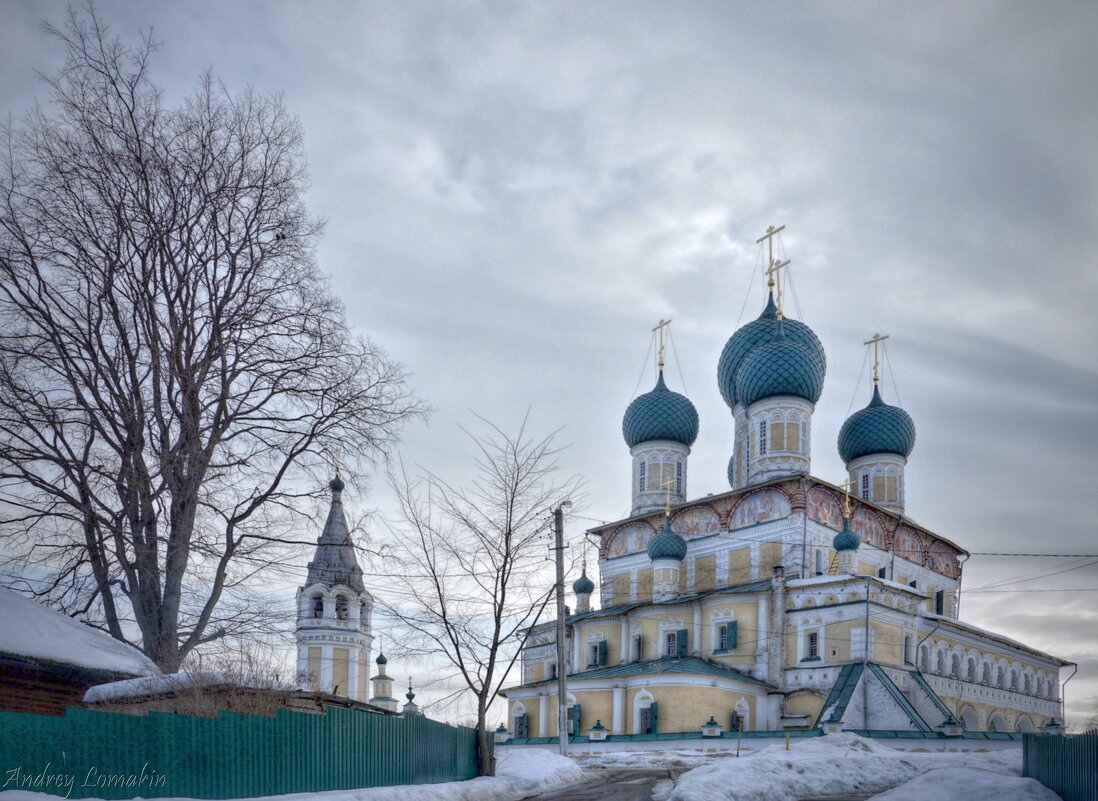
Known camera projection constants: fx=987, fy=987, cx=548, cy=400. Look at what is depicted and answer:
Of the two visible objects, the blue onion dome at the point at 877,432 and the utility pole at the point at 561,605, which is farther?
the blue onion dome at the point at 877,432

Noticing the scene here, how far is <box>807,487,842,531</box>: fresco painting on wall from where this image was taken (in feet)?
117

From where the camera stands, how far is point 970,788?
41.8ft

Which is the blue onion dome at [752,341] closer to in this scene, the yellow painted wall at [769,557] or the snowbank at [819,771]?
the yellow painted wall at [769,557]

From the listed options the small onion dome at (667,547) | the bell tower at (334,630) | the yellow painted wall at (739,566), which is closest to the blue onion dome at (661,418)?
the small onion dome at (667,547)

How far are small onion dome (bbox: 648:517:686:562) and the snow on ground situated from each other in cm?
1831

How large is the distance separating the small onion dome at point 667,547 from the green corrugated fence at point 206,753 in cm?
2299

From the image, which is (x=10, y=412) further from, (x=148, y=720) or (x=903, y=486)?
(x=903, y=486)

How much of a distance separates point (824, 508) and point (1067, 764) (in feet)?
80.5

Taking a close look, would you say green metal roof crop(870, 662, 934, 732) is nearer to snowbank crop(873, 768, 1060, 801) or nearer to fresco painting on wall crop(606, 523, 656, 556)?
fresco painting on wall crop(606, 523, 656, 556)

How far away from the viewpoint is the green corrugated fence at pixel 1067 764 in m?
11.2

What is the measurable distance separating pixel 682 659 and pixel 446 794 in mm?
20945

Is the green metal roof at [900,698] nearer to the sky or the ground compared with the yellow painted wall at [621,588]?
nearer to the ground

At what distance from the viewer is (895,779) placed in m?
17.8

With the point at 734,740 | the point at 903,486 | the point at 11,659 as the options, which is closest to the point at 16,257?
the point at 11,659
